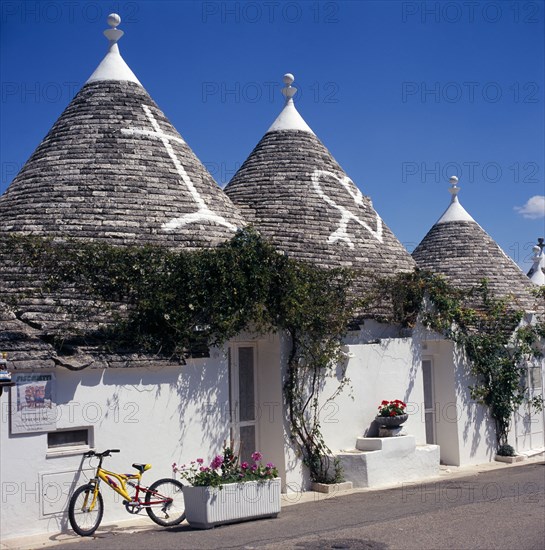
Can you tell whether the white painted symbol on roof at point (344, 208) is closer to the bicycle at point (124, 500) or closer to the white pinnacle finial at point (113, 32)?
the white pinnacle finial at point (113, 32)

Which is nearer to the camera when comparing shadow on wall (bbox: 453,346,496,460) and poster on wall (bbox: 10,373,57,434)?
poster on wall (bbox: 10,373,57,434)

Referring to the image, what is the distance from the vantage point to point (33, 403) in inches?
384

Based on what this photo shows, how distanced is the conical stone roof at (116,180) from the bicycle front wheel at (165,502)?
3951mm

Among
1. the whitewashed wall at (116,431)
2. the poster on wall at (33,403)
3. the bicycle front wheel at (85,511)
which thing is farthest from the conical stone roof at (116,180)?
the bicycle front wheel at (85,511)

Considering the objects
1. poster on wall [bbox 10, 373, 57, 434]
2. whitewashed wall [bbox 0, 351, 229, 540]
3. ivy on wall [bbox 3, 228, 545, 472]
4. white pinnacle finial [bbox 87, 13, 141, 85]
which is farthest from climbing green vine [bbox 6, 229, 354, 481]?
white pinnacle finial [bbox 87, 13, 141, 85]

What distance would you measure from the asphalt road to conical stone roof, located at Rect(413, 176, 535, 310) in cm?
823

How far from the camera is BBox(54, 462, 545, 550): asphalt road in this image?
8.97 meters

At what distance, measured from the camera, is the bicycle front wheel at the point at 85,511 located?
9602 millimetres

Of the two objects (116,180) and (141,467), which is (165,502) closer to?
(141,467)

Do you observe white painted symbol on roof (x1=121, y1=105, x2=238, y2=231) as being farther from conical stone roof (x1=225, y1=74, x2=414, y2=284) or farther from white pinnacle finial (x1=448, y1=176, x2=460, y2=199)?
white pinnacle finial (x1=448, y1=176, x2=460, y2=199)

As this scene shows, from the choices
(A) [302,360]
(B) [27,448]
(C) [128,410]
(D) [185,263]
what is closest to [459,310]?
(A) [302,360]

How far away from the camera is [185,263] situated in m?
11.8

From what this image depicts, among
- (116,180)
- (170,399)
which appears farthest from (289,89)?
(170,399)

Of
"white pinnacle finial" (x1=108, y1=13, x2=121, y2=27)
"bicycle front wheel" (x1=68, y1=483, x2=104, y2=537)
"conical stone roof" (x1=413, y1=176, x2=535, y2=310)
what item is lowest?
"bicycle front wheel" (x1=68, y1=483, x2=104, y2=537)
